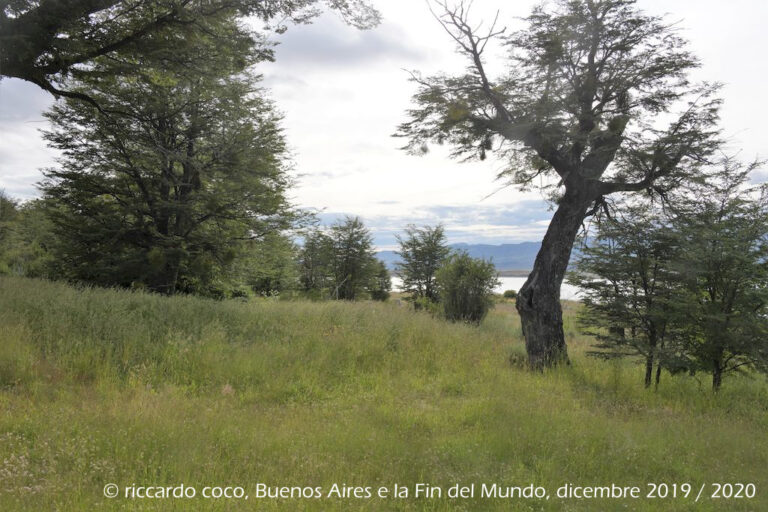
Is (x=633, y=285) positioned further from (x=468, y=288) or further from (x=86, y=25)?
(x=86, y=25)

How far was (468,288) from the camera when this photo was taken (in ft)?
60.1

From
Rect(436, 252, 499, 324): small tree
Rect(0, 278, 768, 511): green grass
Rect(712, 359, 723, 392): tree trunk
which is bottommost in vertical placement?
Rect(0, 278, 768, 511): green grass

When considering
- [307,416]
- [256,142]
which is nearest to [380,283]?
[256,142]

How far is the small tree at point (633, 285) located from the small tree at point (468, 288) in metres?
9.14

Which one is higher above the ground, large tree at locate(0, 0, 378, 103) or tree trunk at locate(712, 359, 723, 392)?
large tree at locate(0, 0, 378, 103)

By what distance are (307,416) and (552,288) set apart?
6698 millimetres

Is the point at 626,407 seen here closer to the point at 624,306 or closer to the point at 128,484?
the point at 624,306

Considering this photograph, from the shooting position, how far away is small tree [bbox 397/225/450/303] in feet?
94.0

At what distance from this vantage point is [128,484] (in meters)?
3.29

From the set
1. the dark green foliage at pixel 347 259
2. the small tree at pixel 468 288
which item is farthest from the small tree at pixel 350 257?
the small tree at pixel 468 288

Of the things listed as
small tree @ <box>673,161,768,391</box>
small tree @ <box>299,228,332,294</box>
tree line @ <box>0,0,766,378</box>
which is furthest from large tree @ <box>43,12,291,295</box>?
small tree @ <box>299,228,332,294</box>

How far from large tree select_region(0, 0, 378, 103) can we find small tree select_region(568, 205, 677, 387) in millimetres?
7719

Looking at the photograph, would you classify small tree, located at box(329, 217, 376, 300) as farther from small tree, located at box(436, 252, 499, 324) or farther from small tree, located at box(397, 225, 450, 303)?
small tree, located at box(436, 252, 499, 324)

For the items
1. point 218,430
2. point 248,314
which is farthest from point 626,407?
point 248,314
